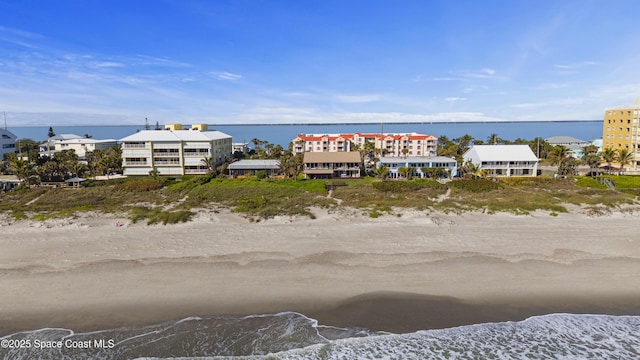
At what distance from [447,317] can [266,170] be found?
42369 millimetres

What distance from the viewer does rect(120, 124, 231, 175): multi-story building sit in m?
55.4

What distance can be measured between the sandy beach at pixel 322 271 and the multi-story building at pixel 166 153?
96.4ft

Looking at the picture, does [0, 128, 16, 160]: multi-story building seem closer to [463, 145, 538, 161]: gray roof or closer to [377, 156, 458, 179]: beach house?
[377, 156, 458, 179]: beach house

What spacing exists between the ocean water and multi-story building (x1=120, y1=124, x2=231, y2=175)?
4228 centimetres

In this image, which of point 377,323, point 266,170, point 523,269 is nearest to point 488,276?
point 523,269

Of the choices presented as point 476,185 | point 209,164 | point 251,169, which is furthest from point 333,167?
point 476,185

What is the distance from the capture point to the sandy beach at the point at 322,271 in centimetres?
1577

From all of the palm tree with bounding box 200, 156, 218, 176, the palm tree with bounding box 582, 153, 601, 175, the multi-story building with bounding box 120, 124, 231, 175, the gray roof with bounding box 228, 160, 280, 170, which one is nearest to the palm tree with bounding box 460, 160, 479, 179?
the palm tree with bounding box 582, 153, 601, 175

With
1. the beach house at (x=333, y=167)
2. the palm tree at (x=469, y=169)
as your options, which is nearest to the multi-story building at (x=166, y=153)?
the beach house at (x=333, y=167)

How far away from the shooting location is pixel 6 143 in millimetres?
70625

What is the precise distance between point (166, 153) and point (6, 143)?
41.0 m

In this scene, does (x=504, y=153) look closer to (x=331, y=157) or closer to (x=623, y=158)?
(x=623, y=158)

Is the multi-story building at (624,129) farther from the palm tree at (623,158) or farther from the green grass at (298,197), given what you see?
the green grass at (298,197)

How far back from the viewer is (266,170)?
54656 millimetres
